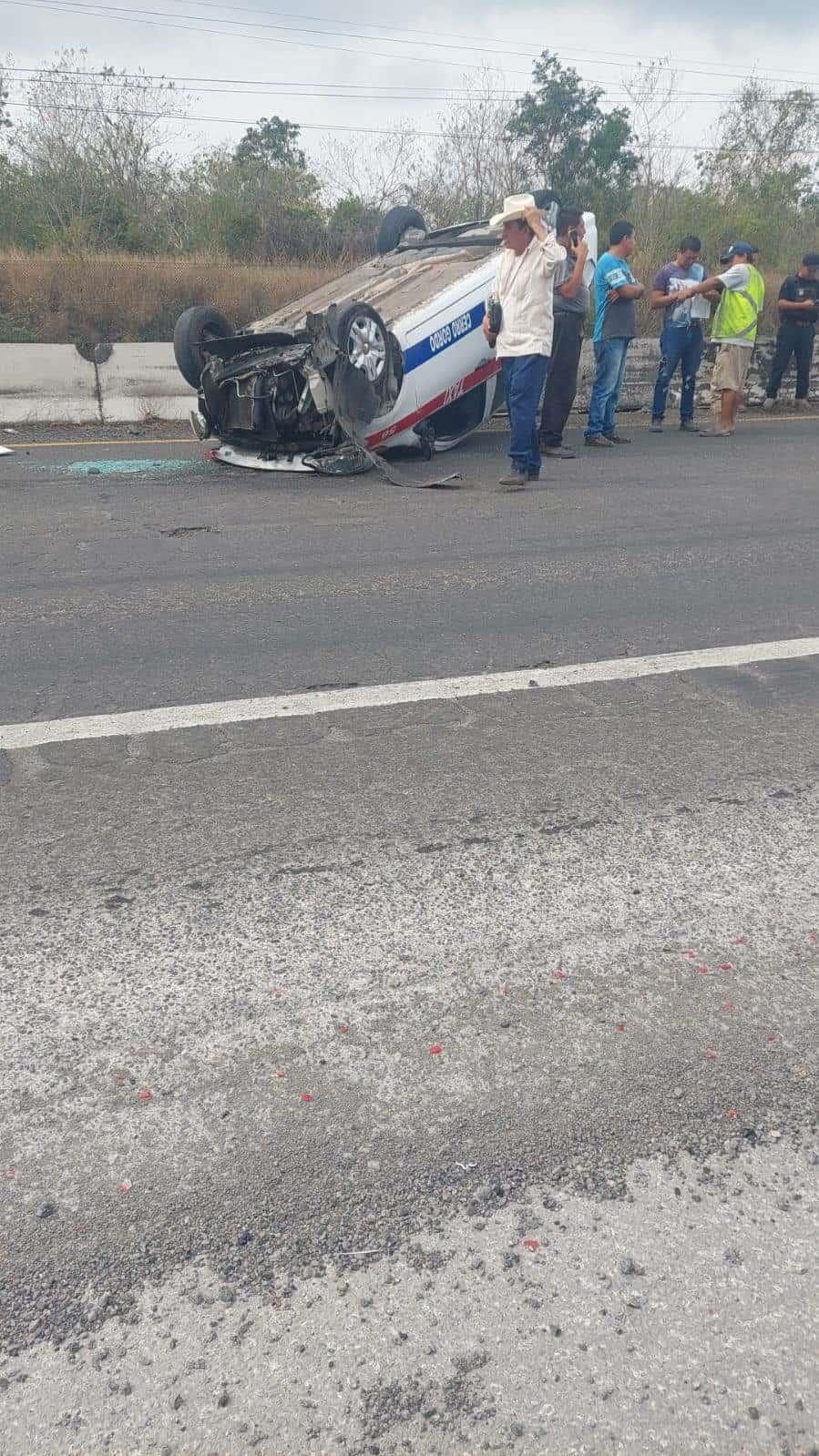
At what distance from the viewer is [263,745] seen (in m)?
3.65

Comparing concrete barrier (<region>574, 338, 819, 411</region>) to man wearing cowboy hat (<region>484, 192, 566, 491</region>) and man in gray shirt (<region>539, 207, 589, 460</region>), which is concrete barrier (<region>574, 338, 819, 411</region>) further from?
man wearing cowboy hat (<region>484, 192, 566, 491</region>)

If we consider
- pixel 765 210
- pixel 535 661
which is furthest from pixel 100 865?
pixel 765 210

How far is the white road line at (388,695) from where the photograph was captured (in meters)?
3.75

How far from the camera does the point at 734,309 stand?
10578mm

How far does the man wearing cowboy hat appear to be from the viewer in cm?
761

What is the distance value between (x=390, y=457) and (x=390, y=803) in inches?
252

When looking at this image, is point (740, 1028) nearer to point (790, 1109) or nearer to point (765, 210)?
point (790, 1109)

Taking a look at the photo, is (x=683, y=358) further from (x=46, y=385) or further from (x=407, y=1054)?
(x=407, y=1054)

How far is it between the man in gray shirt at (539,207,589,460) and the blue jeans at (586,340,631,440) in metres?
0.47

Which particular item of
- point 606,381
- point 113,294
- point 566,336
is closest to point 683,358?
point 606,381

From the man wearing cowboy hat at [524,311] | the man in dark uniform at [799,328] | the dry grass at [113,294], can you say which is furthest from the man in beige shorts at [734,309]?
the dry grass at [113,294]

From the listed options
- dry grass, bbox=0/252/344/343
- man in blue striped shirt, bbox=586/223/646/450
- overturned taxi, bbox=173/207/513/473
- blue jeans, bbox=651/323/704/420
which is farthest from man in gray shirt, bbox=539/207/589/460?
dry grass, bbox=0/252/344/343

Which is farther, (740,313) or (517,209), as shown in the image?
(740,313)

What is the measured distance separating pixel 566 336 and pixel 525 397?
1974mm
